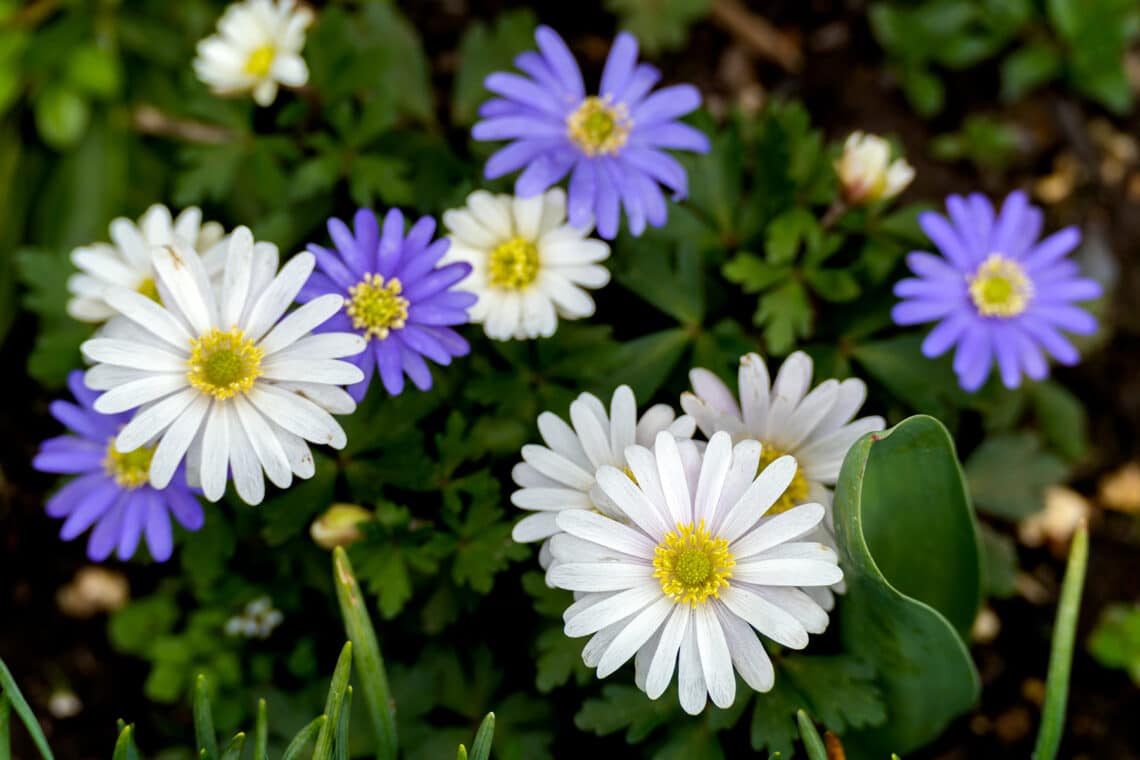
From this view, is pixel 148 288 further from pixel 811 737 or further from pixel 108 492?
pixel 811 737

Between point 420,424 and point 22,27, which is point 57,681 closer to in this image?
point 420,424

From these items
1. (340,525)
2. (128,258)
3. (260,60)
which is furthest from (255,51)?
(340,525)

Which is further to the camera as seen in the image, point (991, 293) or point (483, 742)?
point (991, 293)

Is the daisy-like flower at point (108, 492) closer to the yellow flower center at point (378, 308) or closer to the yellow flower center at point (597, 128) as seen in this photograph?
the yellow flower center at point (378, 308)

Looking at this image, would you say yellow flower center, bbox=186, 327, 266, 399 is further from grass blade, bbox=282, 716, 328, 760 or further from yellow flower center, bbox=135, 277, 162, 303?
grass blade, bbox=282, 716, 328, 760

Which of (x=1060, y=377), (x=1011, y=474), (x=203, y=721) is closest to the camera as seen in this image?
(x=203, y=721)

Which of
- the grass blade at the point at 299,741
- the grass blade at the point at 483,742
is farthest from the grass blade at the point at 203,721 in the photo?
the grass blade at the point at 483,742

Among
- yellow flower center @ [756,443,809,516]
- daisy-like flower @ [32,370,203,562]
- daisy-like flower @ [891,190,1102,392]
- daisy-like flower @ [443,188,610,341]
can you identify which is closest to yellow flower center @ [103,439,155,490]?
daisy-like flower @ [32,370,203,562]
